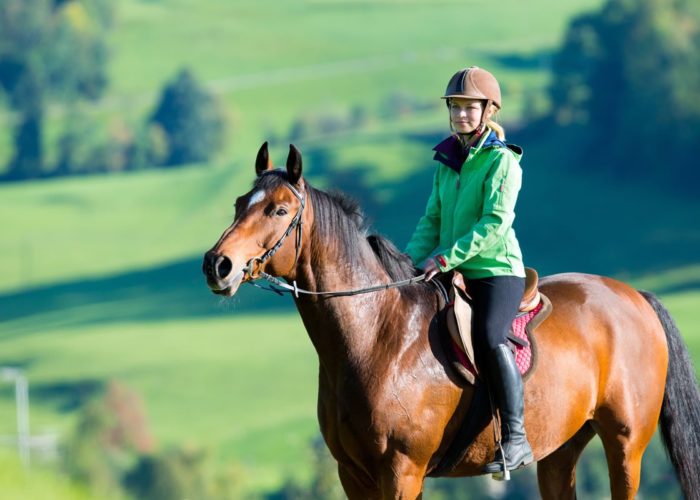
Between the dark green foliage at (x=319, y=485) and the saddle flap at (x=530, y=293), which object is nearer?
the saddle flap at (x=530, y=293)

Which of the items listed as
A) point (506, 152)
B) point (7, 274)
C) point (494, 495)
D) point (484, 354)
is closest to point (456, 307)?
point (484, 354)

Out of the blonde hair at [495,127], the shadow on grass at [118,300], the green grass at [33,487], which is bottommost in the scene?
the shadow on grass at [118,300]

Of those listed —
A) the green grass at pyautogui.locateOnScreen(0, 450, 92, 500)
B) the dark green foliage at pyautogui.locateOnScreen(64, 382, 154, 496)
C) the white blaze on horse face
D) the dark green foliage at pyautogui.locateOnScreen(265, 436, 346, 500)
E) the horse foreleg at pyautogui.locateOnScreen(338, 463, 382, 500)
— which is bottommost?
the dark green foliage at pyautogui.locateOnScreen(64, 382, 154, 496)

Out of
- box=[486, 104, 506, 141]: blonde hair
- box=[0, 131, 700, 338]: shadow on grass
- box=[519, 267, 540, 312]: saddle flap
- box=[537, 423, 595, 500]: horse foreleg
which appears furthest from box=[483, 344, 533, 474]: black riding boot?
box=[0, 131, 700, 338]: shadow on grass

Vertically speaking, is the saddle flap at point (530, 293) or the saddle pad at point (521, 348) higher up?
the saddle flap at point (530, 293)

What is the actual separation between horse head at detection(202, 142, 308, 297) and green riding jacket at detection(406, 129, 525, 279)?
2.83ft

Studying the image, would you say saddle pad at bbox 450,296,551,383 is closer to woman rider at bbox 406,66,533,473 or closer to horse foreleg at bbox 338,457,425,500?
woman rider at bbox 406,66,533,473

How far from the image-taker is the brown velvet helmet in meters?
7.33

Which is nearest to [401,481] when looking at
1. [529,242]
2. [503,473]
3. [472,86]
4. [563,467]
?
[503,473]

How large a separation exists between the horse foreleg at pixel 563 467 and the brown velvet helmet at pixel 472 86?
2.40m

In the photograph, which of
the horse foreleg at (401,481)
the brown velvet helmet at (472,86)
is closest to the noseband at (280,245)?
the brown velvet helmet at (472,86)

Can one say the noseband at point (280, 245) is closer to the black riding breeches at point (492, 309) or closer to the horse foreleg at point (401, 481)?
the black riding breeches at point (492, 309)

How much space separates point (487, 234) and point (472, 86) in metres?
0.84

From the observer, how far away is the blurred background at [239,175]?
65188mm
